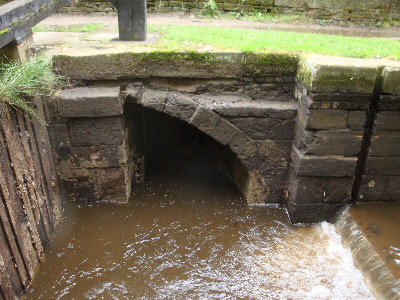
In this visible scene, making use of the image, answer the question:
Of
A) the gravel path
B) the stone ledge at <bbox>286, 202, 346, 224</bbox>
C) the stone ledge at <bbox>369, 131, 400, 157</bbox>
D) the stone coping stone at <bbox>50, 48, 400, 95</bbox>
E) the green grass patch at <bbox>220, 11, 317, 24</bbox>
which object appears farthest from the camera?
the green grass patch at <bbox>220, 11, 317, 24</bbox>

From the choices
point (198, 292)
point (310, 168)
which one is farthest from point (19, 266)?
point (310, 168)

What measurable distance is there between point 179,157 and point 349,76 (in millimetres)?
3305

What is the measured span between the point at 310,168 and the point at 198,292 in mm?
1837

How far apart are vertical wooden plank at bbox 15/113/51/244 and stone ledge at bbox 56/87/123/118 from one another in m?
0.60

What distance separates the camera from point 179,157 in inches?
239

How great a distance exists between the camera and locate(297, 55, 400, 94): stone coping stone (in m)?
3.49

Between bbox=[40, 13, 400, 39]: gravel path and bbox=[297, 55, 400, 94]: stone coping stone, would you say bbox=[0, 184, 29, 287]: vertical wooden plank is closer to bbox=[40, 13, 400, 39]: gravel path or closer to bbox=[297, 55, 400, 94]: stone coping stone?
bbox=[297, 55, 400, 94]: stone coping stone

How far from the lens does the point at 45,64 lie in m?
3.43

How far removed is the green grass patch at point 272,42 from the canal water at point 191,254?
206cm

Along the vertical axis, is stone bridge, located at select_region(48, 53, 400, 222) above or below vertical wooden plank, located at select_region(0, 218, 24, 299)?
above

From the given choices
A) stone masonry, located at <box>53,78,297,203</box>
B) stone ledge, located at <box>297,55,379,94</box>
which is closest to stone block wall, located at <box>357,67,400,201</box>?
stone ledge, located at <box>297,55,379,94</box>

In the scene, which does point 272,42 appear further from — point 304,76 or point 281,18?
point 281,18

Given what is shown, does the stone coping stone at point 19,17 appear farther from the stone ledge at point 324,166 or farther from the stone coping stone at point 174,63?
the stone ledge at point 324,166

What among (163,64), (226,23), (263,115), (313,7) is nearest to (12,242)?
(163,64)
